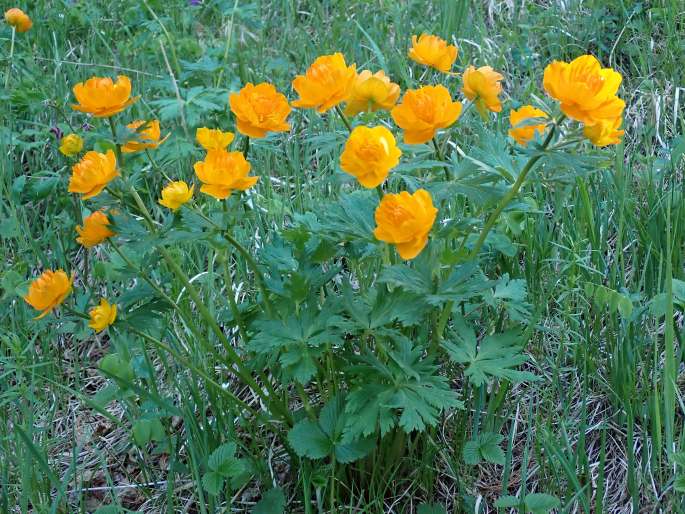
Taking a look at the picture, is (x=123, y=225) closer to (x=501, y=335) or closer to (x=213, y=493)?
(x=213, y=493)

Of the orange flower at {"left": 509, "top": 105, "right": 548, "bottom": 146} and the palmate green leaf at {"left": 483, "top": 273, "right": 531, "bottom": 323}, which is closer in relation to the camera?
the orange flower at {"left": 509, "top": 105, "right": 548, "bottom": 146}

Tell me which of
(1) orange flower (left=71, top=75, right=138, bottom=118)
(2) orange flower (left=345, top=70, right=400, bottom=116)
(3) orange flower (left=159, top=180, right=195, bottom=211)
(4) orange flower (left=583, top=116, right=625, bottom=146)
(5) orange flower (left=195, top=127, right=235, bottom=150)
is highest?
(4) orange flower (left=583, top=116, right=625, bottom=146)

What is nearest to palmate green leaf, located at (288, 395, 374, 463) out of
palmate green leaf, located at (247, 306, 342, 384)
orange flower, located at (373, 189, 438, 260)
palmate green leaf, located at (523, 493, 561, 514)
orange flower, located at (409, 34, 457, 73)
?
palmate green leaf, located at (247, 306, 342, 384)

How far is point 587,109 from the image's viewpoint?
1183 mm

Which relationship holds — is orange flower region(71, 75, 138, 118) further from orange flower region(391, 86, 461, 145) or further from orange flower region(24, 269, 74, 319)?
orange flower region(391, 86, 461, 145)

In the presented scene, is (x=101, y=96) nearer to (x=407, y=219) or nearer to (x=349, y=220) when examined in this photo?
(x=349, y=220)

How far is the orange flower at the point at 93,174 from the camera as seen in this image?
1.34m

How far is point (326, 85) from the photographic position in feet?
4.28

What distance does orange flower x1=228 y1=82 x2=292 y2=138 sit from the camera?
1380 millimetres

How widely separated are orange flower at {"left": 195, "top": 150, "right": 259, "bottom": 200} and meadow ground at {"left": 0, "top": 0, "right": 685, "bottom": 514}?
0.06m

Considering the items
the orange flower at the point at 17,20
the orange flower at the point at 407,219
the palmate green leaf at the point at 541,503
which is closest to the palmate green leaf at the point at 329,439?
the palmate green leaf at the point at 541,503

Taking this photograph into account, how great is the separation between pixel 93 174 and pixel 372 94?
1.60 feet

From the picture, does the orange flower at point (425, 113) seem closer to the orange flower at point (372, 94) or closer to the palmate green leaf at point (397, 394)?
the orange flower at point (372, 94)

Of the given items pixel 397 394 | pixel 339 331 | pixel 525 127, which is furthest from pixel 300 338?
pixel 525 127
